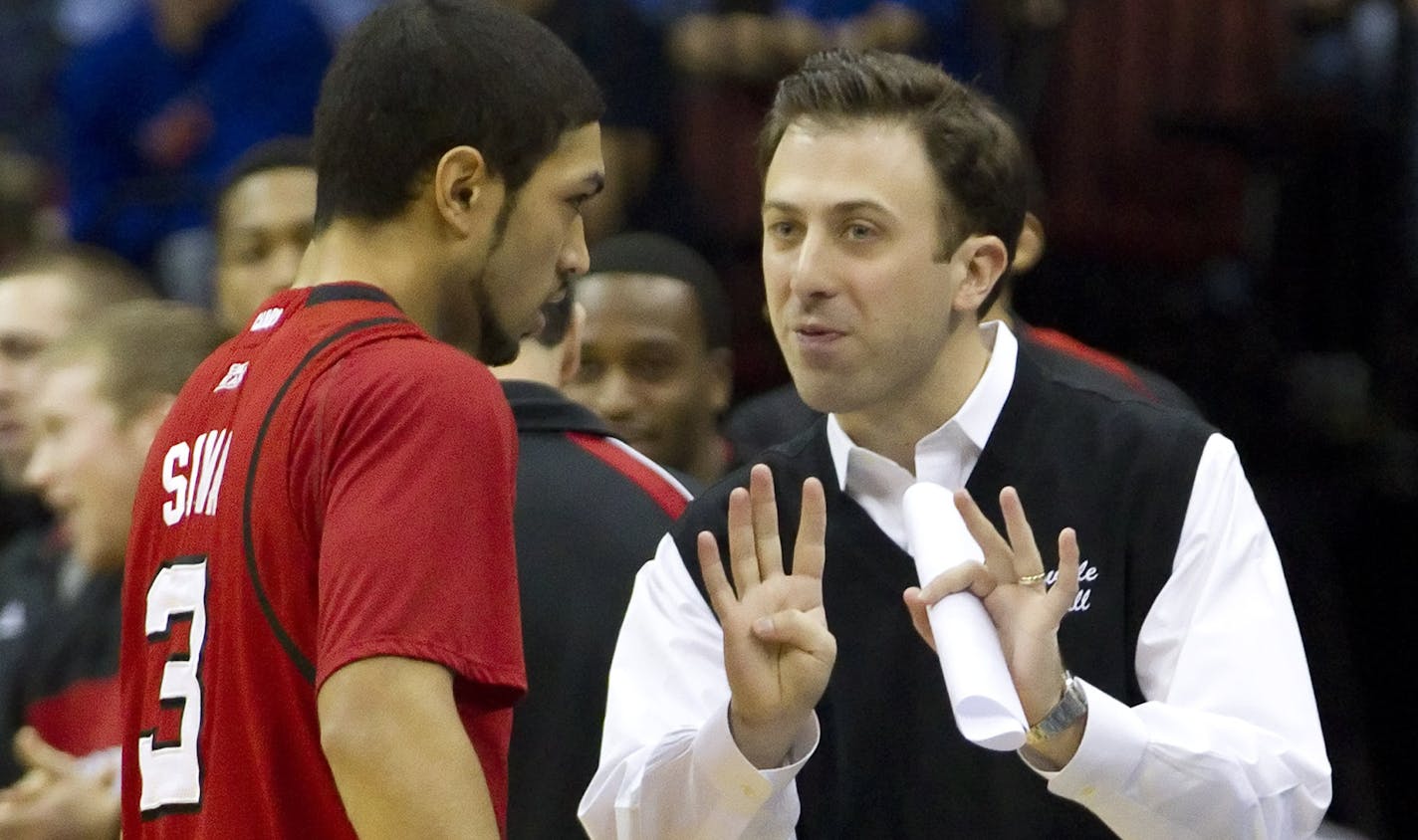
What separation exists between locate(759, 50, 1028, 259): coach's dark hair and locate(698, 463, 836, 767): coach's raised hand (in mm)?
611

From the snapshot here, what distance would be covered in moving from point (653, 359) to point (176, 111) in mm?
1806

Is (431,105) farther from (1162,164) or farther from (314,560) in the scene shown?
(1162,164)

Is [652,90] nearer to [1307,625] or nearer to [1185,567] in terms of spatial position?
[1307,625]

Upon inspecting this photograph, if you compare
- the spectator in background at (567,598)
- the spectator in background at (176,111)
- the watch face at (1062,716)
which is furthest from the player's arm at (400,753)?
the spectator in background at (176,111)

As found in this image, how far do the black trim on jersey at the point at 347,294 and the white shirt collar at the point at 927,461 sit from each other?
78 centimetres

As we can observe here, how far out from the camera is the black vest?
2.94 metres

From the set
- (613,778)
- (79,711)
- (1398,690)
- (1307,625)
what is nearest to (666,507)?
(613,778)

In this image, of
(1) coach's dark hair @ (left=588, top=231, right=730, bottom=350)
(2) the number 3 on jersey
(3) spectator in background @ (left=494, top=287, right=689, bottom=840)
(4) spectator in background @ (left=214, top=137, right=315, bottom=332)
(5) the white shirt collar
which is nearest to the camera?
(2) the number 3 on jersey

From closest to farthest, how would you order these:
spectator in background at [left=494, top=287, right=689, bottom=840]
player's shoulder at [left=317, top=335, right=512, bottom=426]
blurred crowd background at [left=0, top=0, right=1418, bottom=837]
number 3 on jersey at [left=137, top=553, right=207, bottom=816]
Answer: player's shoulder at [left=317, top=335, right=512, bottom=426], number 3 on jersey at [left=137, top=553, right=207, bottom=816], spectator in background at [left=494, top=287, right=689, bottom=840], blurred crowd background at [left=0, top=0, right=1418, bottom=837]

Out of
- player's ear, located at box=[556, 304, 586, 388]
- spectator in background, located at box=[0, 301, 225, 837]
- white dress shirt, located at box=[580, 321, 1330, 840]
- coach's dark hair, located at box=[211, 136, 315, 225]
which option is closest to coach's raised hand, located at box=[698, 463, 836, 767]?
white dress shirt, located at box=[580, 321, 1330, 840]

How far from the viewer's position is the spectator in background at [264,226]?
523 cm

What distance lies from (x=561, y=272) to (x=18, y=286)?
10.4ft

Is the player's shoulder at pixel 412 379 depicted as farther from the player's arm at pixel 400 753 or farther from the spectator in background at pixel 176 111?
the spectator in background at pixel 176 111

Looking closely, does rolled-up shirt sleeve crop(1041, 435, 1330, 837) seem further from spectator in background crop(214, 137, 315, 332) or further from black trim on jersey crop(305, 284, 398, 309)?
spectator in background crop(214, 137, 315, 332)
